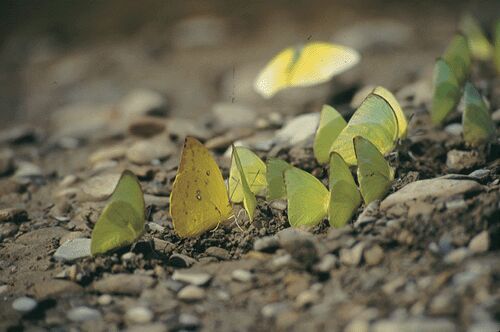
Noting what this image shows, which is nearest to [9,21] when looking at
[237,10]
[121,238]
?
[237,10]

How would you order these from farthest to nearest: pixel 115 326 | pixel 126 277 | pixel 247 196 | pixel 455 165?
pixel 455 165, pixel 247 196, pixel 126 277, pixel 115 326

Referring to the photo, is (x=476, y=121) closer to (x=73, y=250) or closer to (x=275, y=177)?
(x=275, y=177)

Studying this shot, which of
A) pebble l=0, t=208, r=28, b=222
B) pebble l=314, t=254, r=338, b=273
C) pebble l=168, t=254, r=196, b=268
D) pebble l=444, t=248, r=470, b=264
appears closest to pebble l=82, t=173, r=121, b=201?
pebble l=0, t=208, r=28, b=222

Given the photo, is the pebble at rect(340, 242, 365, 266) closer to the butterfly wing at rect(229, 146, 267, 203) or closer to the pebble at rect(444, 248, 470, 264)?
the pebble at rect(444, 248, 470, 264)

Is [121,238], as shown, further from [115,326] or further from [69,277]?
[115,326]

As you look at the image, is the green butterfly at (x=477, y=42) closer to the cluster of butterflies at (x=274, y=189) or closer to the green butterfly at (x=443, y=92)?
the green butterfly at (x=443, y=92)

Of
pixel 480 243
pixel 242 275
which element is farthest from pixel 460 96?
pixel 242 275
